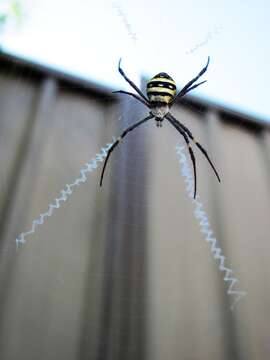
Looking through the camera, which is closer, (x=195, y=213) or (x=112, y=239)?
(x=112, y=239)

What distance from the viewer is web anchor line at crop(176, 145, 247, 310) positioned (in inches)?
63.9

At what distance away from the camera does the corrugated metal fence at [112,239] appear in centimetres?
127

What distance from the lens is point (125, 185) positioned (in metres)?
1.54

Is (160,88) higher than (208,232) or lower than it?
higher

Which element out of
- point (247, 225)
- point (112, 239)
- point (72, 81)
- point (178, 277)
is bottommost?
point (178, 277)

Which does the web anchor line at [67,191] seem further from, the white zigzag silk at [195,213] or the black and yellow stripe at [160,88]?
the black and yellow stripe at [160,88]

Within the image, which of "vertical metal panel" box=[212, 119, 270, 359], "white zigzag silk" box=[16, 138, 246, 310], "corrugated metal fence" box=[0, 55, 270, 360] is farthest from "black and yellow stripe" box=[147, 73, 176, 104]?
"vertical metal panel" box=[212, 119, 270, 359]

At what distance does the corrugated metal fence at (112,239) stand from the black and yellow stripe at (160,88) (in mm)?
138

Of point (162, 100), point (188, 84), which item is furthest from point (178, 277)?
point (188, 84)

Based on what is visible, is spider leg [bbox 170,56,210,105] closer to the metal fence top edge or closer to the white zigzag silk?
the metal fence top edge

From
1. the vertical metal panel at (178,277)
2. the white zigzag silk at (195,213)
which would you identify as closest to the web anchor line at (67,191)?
the white zigzag silk at (195,213)

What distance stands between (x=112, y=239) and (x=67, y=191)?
1.19ft

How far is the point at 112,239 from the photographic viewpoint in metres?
1.41

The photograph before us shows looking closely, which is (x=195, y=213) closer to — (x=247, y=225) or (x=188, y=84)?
(x=247, y=225)
